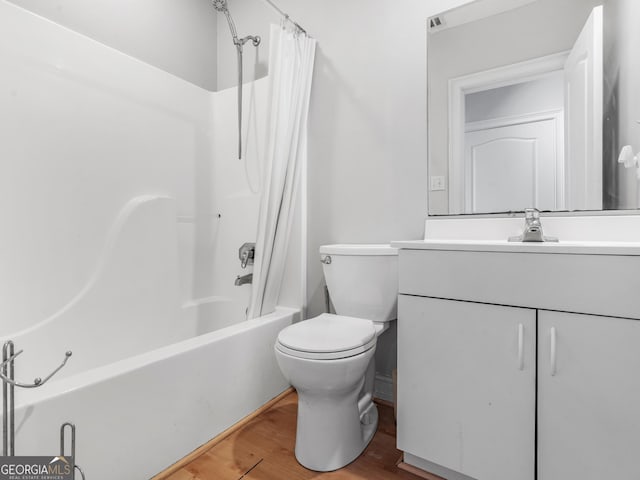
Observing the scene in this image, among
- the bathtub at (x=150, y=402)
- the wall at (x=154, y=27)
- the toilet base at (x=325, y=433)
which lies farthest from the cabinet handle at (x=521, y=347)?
the wall at (x=154, y=27)

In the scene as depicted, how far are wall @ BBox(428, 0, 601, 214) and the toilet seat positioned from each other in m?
0.66

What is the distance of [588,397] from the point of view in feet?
3.00

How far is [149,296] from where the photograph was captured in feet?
6.14

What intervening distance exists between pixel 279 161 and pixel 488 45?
41.6 inches

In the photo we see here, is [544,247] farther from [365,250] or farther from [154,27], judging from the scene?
[154,27]

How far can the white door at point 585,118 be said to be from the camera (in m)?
1.29

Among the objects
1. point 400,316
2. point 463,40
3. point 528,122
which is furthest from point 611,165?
point 400,316

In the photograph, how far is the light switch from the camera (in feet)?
5.21

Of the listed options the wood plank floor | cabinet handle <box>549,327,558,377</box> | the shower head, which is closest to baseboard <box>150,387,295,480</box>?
the wood plank floor

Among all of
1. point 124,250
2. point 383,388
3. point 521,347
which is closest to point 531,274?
point 521,347

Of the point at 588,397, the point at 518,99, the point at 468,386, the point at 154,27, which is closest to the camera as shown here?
the point at 588,397

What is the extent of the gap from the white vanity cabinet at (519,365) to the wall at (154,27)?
186cm

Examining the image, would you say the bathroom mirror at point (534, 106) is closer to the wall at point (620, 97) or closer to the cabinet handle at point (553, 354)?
the wall at point (620, 97)

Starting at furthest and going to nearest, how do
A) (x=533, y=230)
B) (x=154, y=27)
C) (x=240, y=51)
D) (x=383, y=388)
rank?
(x=240, y=51)
(x=154, y=27)
(x=383, y=388)
(x=533, y=230)
